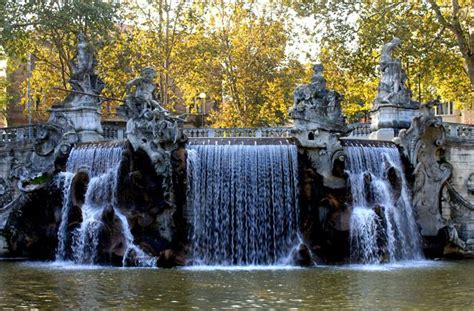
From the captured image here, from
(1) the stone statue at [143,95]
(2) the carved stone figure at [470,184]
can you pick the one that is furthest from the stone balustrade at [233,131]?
(1) the stone statue at [143,95]

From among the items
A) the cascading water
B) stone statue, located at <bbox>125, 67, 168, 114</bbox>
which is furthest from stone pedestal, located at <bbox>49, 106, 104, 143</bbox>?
stone statue, located at <bbox>125, 67, 168, 114</bbox>

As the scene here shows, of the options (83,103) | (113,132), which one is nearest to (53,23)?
(113,132)

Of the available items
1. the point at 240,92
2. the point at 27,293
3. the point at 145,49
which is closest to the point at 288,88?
the point at 240,92

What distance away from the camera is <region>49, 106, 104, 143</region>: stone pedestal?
29.2 metres

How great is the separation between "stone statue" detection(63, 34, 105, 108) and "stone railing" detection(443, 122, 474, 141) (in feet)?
40.8

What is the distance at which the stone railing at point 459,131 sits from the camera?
95.9 feet

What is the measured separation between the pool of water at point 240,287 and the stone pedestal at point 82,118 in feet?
22.6

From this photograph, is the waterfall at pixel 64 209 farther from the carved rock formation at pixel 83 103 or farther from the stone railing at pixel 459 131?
the stone railing at pixel 459 131

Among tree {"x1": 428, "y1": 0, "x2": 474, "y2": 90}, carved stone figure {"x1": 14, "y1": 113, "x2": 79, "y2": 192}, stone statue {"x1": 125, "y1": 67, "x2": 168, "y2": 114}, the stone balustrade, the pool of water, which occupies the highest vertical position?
tree {"x1": 428, "y1": 0, "x2": 474, "y2": 90}

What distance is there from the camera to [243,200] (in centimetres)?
2544

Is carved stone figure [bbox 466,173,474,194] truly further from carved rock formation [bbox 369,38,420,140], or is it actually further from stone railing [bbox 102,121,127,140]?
stone railing [bbox 102,121,127,140]

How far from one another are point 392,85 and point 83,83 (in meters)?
11.2

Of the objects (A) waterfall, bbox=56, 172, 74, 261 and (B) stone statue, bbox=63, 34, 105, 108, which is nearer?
(A) waterfall, bbox=56, 172, 74, 261

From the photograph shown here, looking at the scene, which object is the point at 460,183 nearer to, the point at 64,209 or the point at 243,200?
the point at 243,200
